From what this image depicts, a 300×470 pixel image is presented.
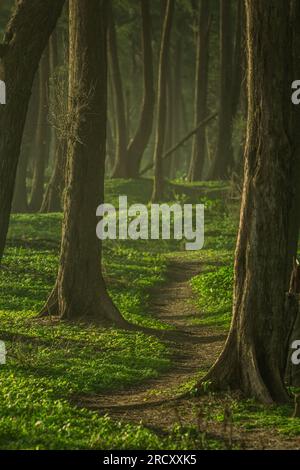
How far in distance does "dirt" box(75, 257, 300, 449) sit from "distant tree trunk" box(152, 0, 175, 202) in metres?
18.3

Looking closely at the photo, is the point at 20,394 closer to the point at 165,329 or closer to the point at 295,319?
the point at 295,319

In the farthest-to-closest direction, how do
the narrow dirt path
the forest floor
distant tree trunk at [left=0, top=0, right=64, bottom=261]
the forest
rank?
distant tree trunk at [left=0, top=0, right=64, bottom=261]
the narrow dirt path
the forest
the forest floor

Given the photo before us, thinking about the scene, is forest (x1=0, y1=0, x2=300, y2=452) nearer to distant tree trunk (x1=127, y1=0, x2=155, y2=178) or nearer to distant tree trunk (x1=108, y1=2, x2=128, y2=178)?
→ distant tree trunk (x1=127, y1=0, x2=155, y2=178)

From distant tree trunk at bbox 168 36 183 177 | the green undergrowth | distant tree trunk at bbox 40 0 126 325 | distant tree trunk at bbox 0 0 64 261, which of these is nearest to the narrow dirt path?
the green undergrowth

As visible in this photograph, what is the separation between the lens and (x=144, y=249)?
3081 cm

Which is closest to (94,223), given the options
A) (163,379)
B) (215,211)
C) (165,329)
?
(165,329)

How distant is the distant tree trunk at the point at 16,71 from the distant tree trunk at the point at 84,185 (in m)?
2.36

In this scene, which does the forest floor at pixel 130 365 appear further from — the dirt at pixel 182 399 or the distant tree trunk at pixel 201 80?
the distant tree trunk at pixel 201 80

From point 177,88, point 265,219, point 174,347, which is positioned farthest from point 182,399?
point 177,88

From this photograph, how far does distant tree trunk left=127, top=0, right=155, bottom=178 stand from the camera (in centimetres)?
4097

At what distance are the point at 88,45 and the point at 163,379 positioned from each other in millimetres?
7061

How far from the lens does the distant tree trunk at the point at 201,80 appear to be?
4322 centimetres

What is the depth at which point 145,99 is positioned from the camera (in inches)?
1630
